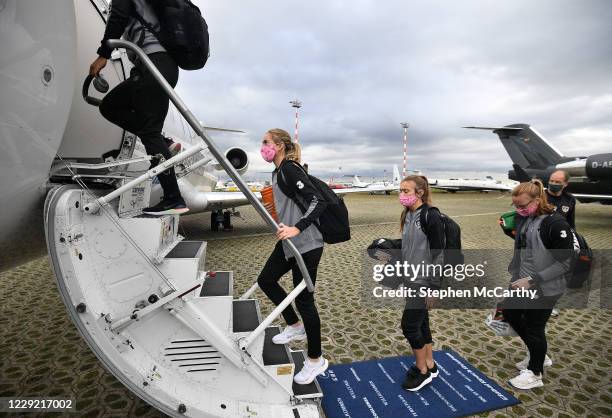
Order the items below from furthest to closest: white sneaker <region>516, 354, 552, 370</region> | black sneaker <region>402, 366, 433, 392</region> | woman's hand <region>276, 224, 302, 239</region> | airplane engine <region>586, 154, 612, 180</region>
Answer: airplane engine <region>586, 154, 612, 180</region> → white sneaker <region>516, 354, 552, 370</region> → black sneaker <region>402, 366, 433, 392</region> → woman's hand <region>276, 224, 302, 239</region>

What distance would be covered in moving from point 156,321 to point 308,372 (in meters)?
1.19

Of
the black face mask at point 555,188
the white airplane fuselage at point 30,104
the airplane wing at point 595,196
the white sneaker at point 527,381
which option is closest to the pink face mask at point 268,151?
the white airplane fuselage at point 30,104

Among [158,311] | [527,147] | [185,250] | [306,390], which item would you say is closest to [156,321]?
[158,311]

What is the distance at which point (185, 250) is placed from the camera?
8.46 ft

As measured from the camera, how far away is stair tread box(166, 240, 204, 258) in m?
2.39

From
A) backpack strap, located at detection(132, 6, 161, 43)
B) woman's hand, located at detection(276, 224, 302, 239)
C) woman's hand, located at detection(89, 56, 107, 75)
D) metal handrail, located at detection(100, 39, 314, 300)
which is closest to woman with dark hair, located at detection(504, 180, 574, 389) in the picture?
woman's hand, located at detection(276, 224, 302, 239)

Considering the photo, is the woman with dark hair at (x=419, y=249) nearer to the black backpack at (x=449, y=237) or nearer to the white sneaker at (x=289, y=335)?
the black backpack at (x=449, y=237)

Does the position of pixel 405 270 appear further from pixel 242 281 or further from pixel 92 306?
pixel 242 281

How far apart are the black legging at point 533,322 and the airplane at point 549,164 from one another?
1393 cm

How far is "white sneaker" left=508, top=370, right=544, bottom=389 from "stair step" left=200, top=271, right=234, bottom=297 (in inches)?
99.2

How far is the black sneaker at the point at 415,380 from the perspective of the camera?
9.15 feet

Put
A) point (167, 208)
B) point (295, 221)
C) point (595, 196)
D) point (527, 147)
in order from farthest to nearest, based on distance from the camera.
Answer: point (527, 147), point (595, 196), point (295, 221), point (167, 208)

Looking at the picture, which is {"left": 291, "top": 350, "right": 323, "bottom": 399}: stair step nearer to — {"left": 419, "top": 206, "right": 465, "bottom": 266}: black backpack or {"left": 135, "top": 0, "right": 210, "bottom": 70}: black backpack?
{"left": 419, "top": 206, "right": 465, "bottom": 266}: black backpack

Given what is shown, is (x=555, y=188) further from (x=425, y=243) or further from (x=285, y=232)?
(x=285, y=232)
